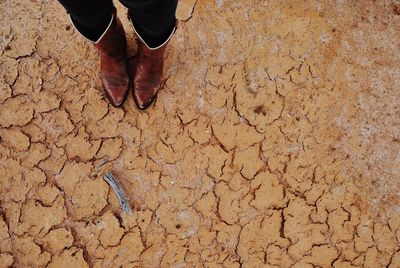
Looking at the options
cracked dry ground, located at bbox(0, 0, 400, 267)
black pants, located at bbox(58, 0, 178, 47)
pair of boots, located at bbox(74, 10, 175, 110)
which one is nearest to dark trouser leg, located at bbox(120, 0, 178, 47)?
black pants, located at bbox(58, 0, 178, 47)

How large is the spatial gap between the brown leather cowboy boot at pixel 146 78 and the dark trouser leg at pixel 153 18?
16 centimetres

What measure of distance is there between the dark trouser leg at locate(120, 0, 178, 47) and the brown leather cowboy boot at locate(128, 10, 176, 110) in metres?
0.16

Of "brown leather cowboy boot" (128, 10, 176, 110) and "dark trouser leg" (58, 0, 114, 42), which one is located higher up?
"dark trouser leg" (58, 0, 114, 42)

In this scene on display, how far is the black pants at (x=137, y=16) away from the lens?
124cm

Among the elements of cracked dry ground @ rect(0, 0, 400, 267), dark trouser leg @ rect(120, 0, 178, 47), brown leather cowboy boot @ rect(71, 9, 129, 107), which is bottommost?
cracked dry ground @ rect(0, 0, 400, 267)

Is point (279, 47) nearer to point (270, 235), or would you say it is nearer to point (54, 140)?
point (270, 235)

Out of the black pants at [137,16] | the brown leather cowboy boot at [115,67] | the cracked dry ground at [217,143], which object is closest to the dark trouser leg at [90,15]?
the black pants at [137,16]

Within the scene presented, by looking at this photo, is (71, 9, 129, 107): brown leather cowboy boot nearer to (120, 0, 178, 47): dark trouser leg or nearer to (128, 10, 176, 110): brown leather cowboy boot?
(128, 10, 176, 110): brown leather cowboy boot

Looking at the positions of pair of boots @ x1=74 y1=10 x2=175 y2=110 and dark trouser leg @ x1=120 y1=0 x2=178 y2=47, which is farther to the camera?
pair of boots @ x1=74 y1=10 x2=175 y2=110

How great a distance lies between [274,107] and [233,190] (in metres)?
0.43

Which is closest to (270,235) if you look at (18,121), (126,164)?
(126,164)

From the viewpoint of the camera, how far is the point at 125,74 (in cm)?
181

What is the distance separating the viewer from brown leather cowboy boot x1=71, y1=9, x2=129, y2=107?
1656 millimetres

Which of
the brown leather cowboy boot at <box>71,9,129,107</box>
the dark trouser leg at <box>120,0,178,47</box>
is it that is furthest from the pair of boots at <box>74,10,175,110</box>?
the dark trouser leg at <box>120,0,178,47</box>
